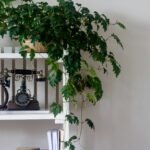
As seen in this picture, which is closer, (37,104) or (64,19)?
(64,19)

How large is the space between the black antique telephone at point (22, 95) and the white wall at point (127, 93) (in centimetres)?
43

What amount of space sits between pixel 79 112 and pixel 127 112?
0.35 meters

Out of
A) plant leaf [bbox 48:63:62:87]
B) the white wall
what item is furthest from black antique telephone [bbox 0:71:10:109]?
the white wall

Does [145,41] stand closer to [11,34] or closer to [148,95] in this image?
[148,95]

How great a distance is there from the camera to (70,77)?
→ 1919mm

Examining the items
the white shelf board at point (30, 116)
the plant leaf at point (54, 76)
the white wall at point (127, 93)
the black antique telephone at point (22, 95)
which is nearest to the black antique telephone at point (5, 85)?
the black antique telephone at point (22, 95)

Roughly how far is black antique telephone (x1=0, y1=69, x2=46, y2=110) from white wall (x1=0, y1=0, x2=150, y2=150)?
17.0 inches

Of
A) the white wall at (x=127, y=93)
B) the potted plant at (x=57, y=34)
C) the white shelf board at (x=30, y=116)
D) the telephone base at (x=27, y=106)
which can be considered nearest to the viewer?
the potted plant at (x=57, y=34)

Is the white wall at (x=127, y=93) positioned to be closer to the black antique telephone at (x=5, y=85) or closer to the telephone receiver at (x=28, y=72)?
the telephone receiver at (x=28, y=72)

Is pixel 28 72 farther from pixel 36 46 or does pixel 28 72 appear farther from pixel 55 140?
pixel 55 140

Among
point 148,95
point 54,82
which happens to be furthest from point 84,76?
point 148,95

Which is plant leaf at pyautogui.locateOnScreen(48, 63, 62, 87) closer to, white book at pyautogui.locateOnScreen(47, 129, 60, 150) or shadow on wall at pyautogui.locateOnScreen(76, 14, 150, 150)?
white book at pyautogui.locateOnScreen(47, 129, 60, 150)

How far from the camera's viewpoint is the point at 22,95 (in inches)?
81.9

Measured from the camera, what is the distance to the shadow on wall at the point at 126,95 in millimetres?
2291
